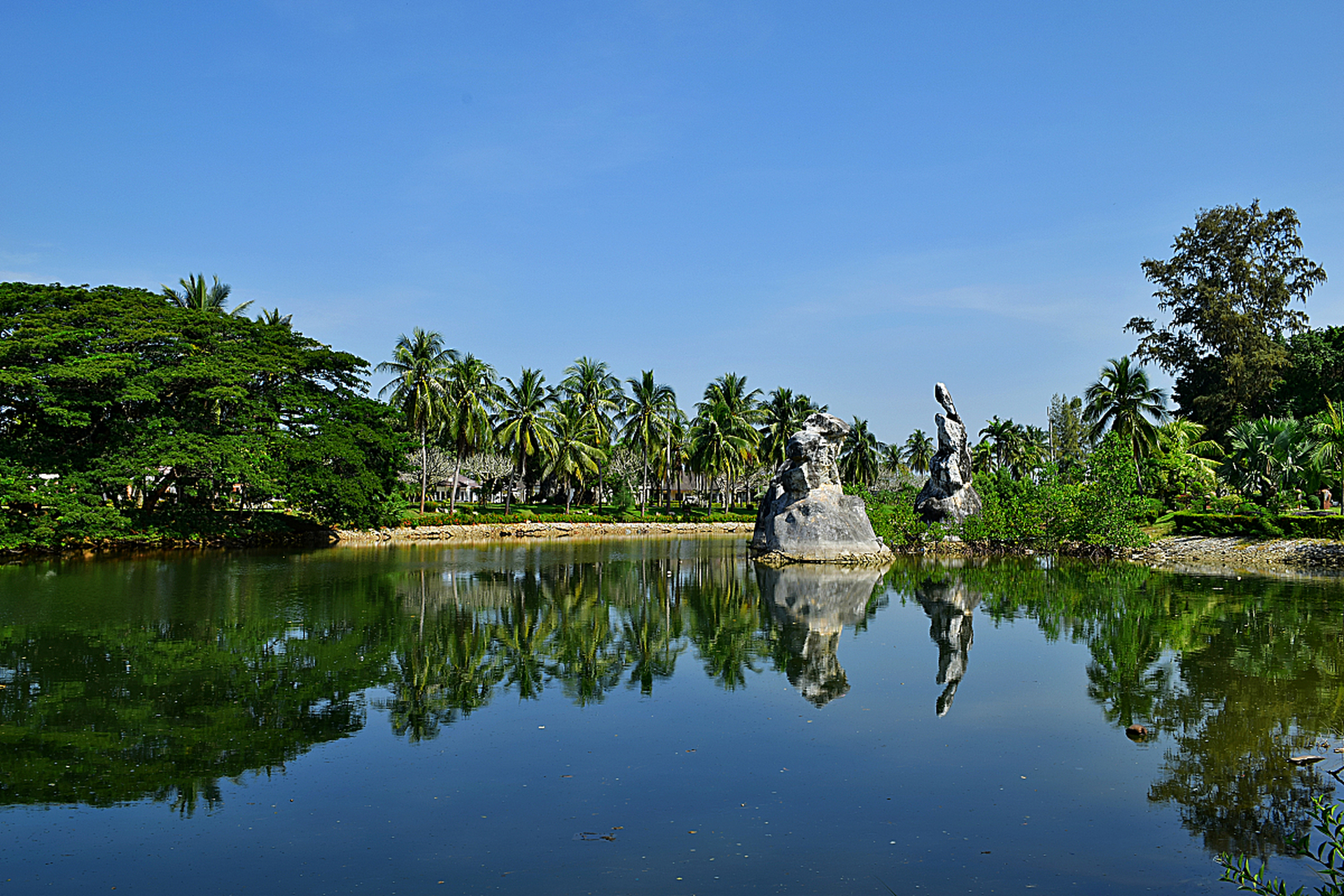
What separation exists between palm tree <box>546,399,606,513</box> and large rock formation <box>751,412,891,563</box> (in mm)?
25033

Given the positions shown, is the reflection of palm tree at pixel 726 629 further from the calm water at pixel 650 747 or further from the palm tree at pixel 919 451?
the palm tree at pixel 919 451

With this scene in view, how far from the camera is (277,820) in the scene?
6672mm

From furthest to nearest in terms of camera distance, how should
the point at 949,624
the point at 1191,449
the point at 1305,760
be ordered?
the point at 1191,449 < the point at 949,624 < the point at 1305,760

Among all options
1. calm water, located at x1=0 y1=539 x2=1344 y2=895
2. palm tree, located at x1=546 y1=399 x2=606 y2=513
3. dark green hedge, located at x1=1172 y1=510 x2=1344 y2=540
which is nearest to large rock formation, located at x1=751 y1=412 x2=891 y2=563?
calm water, located at x1=0 y1=539 x2=1344 y2=895

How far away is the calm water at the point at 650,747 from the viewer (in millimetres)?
5973

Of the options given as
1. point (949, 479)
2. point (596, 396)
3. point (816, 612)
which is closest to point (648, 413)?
point (596, 396)

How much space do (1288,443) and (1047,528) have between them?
7915 mm

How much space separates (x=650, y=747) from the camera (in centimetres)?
861

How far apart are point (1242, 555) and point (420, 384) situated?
37.5 metres

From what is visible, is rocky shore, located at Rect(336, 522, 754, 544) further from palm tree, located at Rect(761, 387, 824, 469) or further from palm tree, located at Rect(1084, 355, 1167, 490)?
palm tree, located at Rect(1084, 355, 1167, 490)

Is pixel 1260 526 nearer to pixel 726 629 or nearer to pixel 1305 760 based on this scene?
pixel 726 629

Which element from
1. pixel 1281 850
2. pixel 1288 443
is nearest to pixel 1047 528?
pixel 1288 443

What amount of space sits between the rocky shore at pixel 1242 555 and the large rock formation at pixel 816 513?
29.7 ft

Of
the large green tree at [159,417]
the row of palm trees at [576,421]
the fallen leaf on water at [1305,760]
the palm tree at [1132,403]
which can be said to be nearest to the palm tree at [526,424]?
the row of palm trees at [576,421]
